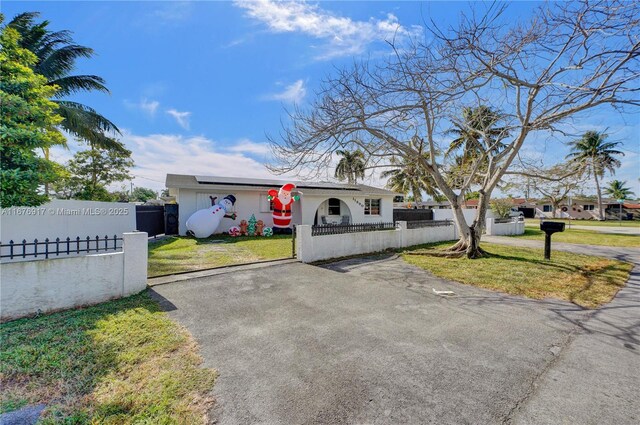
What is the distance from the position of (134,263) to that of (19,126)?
9.24 feet

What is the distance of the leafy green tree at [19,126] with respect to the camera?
4.15 m

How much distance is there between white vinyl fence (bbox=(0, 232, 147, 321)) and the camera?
4238 mm

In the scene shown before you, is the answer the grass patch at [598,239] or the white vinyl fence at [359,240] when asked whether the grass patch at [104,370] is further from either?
the grass patch at [598,239]

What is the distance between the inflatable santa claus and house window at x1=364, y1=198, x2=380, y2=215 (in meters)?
6.82

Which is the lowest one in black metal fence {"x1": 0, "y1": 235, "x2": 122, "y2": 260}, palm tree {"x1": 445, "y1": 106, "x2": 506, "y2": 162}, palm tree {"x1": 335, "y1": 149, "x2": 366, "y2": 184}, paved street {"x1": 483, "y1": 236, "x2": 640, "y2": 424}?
paved street {"x1": 483, "y1": 236, "x2": 640, "y2": 424}

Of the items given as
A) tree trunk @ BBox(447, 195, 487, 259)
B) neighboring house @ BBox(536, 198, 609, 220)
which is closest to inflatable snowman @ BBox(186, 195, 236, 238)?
tree trunk @ BBox(447, 195, 487, 259)

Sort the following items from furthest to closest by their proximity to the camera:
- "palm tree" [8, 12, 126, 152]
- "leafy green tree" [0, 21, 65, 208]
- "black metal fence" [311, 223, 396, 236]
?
"palm tree" [8, 12, 126, 152] < "black metal fence" [311, 223, 396, 236] < "leafy green tree" [0, 21, 65, 208]

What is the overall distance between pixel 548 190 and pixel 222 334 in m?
15.6

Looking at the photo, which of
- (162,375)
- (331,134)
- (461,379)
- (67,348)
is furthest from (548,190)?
(67,348)

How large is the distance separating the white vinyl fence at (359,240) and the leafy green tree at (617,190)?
66096mm

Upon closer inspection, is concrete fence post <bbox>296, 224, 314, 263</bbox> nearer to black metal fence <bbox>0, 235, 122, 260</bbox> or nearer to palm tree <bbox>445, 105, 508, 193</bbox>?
black metal fence <bbox>0, 235, 122, 260</bbox>

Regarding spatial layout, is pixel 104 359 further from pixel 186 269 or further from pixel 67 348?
pixel 186 269

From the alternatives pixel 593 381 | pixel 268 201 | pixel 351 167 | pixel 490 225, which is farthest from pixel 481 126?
pixel 268 201

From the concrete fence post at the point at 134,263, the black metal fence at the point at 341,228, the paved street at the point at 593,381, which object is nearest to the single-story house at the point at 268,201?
the black metal fence at the point at 341,228
